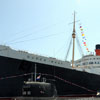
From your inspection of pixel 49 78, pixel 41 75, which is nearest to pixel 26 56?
pixel 41 75

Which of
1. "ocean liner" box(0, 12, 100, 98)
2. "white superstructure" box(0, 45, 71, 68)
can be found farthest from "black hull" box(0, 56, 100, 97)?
"white superstructure" box(0, 45, 71, 68)

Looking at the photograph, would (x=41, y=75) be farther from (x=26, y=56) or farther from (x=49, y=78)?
(x=26, y=56)

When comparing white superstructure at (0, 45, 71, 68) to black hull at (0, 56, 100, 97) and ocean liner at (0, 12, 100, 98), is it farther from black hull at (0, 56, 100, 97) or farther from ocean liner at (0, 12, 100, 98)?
black hull at (0, 56, 100, 97)

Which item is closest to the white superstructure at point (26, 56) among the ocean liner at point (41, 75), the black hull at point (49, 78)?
the ocean liner at point (41, 75)

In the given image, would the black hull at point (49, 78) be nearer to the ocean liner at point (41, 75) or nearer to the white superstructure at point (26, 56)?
the ocean liner at point (41, 75)

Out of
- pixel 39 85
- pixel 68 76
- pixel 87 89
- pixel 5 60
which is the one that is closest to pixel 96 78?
pixel 87 89

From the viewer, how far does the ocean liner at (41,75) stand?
18056mm

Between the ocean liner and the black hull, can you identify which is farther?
the ocean liner

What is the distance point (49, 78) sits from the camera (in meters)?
21.5

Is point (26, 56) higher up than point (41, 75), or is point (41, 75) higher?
point (26, 56)

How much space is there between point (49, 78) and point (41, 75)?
4.48 feet

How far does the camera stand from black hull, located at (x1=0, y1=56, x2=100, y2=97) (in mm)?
17938

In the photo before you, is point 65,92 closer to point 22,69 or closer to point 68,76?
point 68,76

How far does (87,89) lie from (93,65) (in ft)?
27.4
